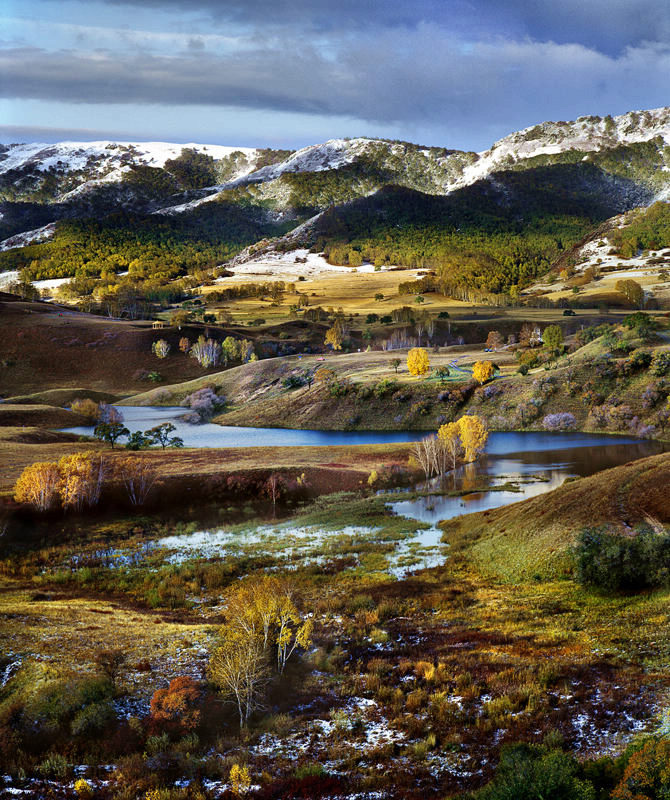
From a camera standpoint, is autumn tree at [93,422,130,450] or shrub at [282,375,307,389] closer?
autumn tree at [93,422,130,450]

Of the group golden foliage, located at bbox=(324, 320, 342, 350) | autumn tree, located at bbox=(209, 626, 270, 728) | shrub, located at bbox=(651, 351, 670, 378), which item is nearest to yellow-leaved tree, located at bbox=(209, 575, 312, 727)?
autumn tree, located at bbox=(209, 626, 270, 728)

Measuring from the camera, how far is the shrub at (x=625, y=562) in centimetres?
2661

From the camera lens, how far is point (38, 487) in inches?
1970

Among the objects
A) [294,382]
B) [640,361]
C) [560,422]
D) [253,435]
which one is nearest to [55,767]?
[560,422]

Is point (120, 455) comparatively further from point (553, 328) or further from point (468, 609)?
point (553, 328)

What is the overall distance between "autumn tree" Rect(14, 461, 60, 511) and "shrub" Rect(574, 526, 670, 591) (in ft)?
135

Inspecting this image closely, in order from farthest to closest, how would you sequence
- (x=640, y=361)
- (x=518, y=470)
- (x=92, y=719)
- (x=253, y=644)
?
(x=640, y=361)
(x=518, y=470)
(x=253, y=644)
(x=92, y=719)

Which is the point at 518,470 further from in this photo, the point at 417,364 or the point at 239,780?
the point at 239,780

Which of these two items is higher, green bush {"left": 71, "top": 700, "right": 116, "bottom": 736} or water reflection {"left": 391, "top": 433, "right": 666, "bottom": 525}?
green bush {"left": 71, "top": 700, "right": 116, "bottom": 736}

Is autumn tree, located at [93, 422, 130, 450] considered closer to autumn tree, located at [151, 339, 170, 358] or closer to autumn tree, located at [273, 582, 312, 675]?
autumn tree, located at [273, 582, 312, 675]

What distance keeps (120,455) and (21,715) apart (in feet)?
169

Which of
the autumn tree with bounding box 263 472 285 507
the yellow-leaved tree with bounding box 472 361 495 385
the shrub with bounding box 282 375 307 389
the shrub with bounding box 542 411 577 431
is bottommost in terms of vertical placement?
the autumn tree with bounding box 263 472 285 507

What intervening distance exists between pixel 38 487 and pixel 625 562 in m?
43.4

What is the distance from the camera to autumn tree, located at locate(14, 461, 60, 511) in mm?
50062
